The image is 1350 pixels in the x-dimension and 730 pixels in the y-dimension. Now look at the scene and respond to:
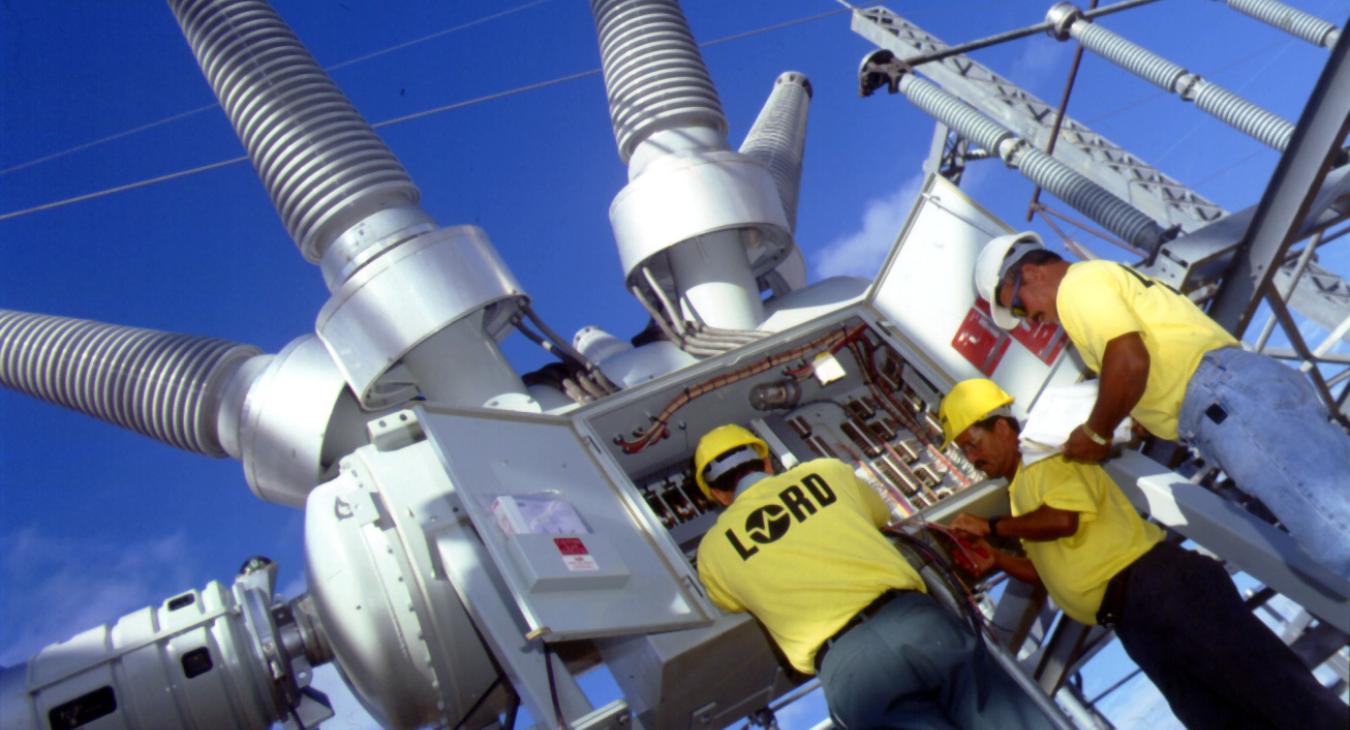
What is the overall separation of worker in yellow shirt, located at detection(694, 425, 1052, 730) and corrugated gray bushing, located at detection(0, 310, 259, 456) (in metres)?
3.46

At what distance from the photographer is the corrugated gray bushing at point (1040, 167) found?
32.3 ft

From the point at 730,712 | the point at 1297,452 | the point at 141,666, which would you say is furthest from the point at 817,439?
the point at 141,666

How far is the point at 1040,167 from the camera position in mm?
11234

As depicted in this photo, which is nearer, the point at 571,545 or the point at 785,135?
the point at 571,545

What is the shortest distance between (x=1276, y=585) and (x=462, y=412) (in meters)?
3.43

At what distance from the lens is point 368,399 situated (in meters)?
5.73

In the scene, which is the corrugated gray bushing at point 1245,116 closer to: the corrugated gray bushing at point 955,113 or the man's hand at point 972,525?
the corrugated gray bushing at point 955,113

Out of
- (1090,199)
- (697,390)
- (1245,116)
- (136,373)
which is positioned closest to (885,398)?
(697,390)

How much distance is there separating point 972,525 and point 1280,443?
4.53ft

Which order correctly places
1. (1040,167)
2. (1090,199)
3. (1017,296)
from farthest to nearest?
(1040,167)
(1090,199)
(1017,296)

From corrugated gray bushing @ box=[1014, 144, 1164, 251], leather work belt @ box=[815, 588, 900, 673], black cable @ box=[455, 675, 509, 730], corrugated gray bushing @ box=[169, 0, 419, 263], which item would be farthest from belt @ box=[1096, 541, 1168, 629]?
corrugated gray bushing @ box=[1014, 144, 1164, 251]

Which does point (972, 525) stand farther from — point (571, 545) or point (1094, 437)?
point (571, 545)

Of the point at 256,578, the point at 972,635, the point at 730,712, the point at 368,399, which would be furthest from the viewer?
the point at 368,399

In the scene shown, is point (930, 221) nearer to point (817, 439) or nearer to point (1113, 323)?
point (817, 439)
